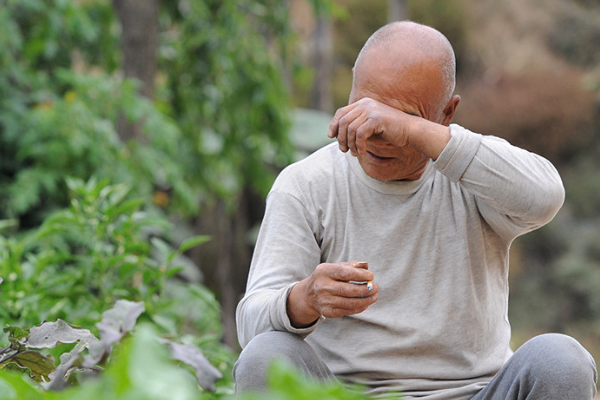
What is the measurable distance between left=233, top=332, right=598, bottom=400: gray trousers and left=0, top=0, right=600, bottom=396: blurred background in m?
0.83

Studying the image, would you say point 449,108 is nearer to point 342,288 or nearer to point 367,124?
point 367,124

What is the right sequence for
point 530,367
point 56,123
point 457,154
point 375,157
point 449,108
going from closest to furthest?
1. point 530,367
2. point 457,154
3. point 375,157
4. point 449,108
5. point 56,123

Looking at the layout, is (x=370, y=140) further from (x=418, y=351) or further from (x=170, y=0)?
(x=170, y=0)

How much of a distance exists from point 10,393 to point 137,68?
4735mm

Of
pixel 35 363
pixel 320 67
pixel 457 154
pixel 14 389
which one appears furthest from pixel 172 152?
pixel 320 67

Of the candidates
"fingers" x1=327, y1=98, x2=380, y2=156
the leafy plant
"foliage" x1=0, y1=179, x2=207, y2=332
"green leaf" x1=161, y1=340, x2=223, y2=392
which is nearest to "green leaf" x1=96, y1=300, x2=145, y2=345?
the leafy plant

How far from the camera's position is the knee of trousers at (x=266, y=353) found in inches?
71.1

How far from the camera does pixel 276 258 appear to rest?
208 centimetres

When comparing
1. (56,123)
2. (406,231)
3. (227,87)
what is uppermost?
(406,231)

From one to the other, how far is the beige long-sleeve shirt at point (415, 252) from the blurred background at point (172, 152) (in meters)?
0.76

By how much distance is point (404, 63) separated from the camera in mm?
2047

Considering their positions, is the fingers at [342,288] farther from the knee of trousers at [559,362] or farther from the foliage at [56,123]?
the foliage at [56,123]

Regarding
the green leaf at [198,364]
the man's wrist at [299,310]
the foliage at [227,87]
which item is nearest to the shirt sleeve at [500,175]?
the man's wrist at [299,310]

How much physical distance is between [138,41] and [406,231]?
3668mm
